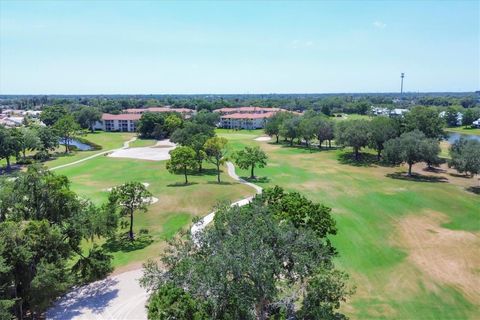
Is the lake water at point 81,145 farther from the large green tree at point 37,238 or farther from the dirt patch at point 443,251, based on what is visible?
the dirt patch at point 443,251

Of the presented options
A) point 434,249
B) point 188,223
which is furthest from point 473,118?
point 188,223

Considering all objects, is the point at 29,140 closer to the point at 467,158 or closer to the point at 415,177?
the point at 415,177

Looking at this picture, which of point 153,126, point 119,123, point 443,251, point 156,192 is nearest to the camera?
point 443,251

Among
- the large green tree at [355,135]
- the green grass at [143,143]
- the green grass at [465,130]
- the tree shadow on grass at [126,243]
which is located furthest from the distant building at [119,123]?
the green grass at [465,130]

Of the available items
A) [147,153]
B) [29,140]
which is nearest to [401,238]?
[147,153]

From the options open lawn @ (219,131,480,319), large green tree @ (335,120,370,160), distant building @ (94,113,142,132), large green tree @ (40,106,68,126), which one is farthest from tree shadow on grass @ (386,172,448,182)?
large green tree @ (40,106,68,126)
